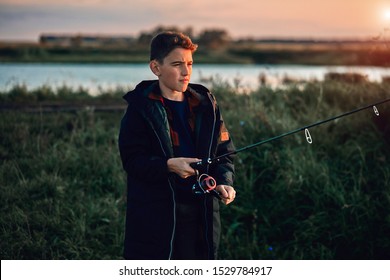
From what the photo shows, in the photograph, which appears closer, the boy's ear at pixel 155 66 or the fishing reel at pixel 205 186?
the fishing reel at pixel 205 186

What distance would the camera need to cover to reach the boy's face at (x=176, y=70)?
109 inches

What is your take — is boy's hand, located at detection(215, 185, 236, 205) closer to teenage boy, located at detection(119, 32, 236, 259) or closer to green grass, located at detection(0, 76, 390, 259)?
teenage boy, located at detection(119, 32, 236, 259)

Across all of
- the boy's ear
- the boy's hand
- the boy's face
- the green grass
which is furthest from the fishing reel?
the green grass

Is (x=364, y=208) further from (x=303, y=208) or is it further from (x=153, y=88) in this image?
(x=153, y=88)

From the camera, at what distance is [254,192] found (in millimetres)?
5270

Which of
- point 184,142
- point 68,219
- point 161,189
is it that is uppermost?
point 184,142

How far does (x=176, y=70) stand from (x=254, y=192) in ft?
9.05

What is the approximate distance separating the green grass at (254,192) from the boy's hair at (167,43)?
2.30 metres

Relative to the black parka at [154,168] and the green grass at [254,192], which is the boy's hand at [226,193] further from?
the green grass at [254,192]

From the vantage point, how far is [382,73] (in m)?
7.47

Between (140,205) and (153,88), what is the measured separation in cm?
66

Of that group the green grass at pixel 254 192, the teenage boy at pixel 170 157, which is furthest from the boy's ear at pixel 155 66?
the green grass at pixel 254 192

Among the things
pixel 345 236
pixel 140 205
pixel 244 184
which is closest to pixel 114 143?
pixel 244 184

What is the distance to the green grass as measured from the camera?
15.4 feet
